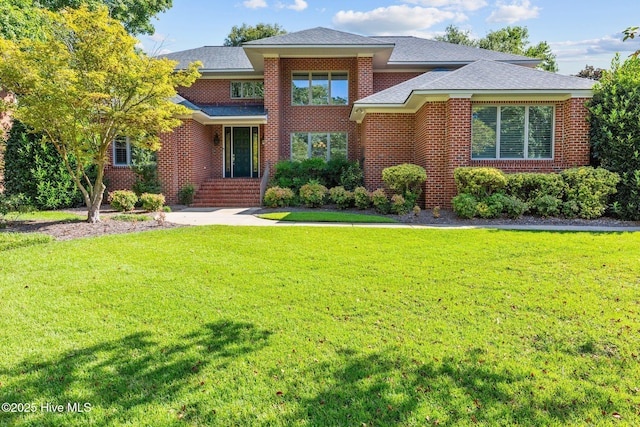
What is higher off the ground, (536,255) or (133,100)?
(133,100)

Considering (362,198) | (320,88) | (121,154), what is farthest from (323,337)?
(320,88)

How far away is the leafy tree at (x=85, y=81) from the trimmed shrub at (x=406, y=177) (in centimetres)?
655

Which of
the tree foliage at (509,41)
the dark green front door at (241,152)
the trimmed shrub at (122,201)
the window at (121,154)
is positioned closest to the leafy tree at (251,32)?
the tree foliage at (509,41)

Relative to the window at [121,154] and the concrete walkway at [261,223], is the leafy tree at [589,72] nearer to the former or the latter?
the concrete walkway at [261,223]

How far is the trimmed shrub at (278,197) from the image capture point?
46.2 feet

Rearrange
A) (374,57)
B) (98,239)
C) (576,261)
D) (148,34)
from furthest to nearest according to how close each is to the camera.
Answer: (148,34) < (374,57) < (98,239) < (576,261)

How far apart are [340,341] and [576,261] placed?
4.73 metres

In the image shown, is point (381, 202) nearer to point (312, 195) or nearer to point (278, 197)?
point (312, 195)

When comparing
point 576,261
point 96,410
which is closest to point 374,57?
point 576,261

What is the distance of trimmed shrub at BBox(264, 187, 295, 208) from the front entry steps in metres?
1.42

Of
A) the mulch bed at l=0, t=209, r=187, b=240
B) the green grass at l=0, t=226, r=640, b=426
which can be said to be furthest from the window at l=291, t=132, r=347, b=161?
the green grass at l=0, t=226, r=640, b=426

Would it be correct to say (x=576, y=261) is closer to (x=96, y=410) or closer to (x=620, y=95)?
(x=96, y=410)

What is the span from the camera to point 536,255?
673 cm

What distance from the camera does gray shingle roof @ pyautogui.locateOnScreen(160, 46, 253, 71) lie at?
19094 mm
